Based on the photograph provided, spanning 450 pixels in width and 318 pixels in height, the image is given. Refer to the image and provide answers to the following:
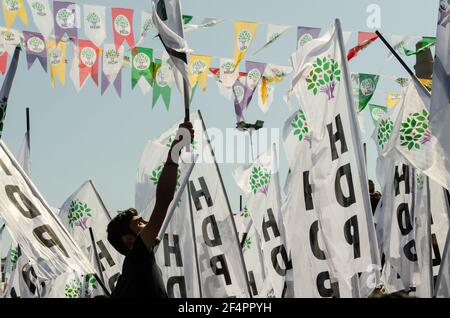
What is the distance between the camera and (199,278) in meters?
10.1

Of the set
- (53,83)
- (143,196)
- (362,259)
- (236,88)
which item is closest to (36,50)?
(53,83)

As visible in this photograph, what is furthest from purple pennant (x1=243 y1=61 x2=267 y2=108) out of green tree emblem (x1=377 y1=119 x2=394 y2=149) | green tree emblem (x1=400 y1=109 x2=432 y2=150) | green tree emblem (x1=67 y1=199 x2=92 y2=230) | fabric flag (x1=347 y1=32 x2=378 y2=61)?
green tree emblem (x1=400 y1=109 x2=432 y2=150)

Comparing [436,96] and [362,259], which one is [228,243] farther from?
[436,96]

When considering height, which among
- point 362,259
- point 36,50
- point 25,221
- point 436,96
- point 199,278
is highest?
point 36,50

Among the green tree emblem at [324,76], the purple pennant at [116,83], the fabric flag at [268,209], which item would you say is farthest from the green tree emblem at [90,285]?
the green tree emblem at [324,76]

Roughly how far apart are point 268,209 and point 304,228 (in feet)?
14.6

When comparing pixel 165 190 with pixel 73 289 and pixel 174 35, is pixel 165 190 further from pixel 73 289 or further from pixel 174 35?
pixel 73 289

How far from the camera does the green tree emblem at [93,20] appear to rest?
41.7ft

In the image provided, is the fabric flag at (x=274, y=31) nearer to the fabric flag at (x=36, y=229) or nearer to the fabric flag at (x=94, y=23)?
the fabric flag at (x=94, y=23)

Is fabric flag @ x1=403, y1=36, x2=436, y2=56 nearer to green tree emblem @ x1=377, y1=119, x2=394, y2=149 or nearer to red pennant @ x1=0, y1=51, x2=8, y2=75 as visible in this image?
green tree emblem @ x1=377, y1=119, x2=394, y2=149

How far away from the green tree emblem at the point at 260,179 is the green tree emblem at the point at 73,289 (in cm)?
353

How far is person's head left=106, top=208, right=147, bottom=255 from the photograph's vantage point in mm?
4520

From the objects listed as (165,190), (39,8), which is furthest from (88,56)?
(165,190)

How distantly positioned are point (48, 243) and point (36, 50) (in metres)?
8.71
